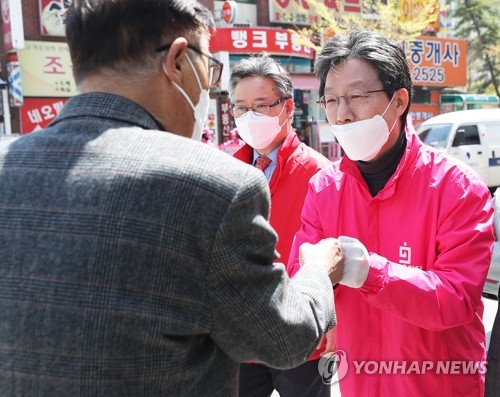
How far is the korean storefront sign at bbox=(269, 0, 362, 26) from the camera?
60.9 ft

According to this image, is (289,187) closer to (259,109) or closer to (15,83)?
(259,109)

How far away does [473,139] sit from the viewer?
11961 millimetres

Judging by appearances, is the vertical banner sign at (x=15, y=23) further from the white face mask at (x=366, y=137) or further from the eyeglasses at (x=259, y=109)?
the white face mask at (x=366, y=137)

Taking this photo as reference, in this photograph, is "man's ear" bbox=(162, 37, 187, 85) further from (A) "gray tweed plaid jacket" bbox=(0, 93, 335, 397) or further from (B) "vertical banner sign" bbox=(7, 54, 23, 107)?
(B) "vertical banner sign" bbox=(7, 54, 23, 107)

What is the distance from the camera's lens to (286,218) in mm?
2799

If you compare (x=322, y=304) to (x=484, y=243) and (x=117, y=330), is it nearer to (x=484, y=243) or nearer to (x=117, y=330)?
(x=117, y=330)

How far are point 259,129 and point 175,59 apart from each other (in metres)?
1.90

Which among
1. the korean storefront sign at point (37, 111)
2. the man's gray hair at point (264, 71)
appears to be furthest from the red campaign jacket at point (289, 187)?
the korean storefront sign at point (37, 111)

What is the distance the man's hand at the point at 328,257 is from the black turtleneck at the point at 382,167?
40 cm

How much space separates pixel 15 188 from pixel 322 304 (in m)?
0.72

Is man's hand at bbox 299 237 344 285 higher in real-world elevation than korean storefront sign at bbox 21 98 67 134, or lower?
higher

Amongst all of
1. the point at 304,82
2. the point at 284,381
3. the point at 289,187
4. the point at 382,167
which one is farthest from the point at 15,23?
the point at 382,167

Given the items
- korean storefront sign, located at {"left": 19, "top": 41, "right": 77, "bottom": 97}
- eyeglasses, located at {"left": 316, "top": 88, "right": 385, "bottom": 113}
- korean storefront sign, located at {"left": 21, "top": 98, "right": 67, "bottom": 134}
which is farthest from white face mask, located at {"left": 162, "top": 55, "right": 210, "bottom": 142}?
korean storefront sign, located at {"left": 21, "top": 98, "right": 67, "bottom": 134}

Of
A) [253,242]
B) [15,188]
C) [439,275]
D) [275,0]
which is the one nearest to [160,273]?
[253,242]
